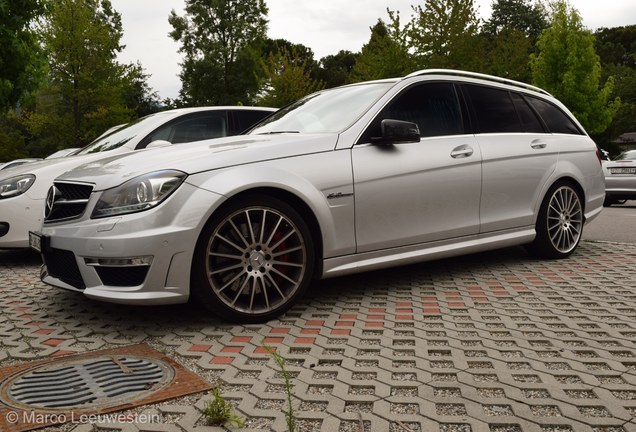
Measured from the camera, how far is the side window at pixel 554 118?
20.3ft

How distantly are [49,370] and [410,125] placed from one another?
116 inches

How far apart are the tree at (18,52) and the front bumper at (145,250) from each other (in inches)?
510

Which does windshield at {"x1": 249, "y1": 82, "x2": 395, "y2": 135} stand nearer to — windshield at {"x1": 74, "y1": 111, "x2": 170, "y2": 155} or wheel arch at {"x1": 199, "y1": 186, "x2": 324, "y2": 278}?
wheel arch at {"x1": 199, "y1": 186, "x2": 324, "y2": 278}

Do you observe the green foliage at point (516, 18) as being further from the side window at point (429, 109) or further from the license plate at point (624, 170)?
the side window at point (429, 109)

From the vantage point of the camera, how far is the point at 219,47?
156 ft

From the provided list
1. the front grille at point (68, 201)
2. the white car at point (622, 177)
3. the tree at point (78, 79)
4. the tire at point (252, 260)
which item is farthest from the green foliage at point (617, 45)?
the front grille at point (68, 201)

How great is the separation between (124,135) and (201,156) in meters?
3.45

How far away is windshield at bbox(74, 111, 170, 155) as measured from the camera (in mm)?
6953

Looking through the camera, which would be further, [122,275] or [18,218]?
[18,218]

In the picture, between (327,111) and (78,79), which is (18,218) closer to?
(327,111)

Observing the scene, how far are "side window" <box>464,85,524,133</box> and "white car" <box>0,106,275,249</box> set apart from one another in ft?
9.84

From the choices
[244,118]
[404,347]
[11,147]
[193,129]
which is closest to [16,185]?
[193,129]

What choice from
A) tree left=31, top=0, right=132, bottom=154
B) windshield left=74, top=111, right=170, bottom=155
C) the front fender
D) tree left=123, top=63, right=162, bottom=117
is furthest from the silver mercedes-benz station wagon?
tree left=123, top=63, right=162, bottom=117

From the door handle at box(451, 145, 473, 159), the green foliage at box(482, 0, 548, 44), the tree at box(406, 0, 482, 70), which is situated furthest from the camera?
the green foliage at box(482, 0, 548, 44)
